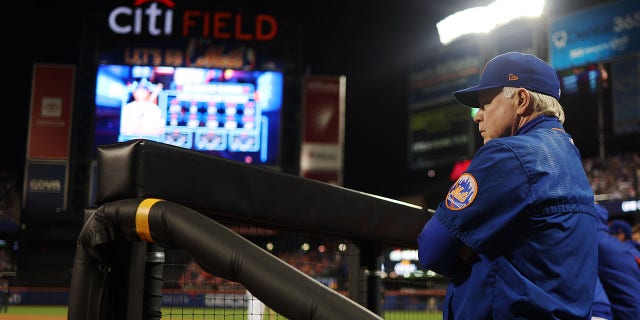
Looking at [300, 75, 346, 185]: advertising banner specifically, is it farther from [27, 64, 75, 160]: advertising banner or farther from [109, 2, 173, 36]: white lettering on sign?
[27, 64, 75, 160]: advertising banner

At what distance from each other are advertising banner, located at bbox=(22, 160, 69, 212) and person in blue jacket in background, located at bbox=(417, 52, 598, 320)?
25.4 meters

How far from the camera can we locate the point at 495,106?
7.70ft

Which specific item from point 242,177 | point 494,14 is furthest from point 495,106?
point 494,14

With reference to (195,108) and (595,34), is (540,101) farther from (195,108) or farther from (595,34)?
(595,34)

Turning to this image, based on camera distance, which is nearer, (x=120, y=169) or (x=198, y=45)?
(x=120, y=169)

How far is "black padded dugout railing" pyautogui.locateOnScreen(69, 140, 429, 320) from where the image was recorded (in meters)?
2.28

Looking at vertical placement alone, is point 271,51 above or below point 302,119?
above

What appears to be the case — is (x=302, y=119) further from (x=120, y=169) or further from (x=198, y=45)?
(x=120, y=169)

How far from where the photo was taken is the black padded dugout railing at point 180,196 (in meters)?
2.28

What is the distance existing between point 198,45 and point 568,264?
80.7 ft

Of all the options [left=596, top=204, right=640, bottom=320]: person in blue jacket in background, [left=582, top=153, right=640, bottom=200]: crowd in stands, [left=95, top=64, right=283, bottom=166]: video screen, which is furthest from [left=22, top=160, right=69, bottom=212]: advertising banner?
[left=596, top=204, right=640, bottom=320]: person in blue jacket in background

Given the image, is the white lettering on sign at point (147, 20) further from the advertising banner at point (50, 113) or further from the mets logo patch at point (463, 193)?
the mets logo patch at point (463, 193)

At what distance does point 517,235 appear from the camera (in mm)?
2021

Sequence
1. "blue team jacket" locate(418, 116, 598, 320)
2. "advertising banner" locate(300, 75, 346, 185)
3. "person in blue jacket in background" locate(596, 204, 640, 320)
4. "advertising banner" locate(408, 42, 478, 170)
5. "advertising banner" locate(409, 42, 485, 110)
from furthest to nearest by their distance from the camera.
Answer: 1. "advertising banner" locate(408, 42, 478, 170)
2. "advertising banner" locate(409, 42, 485, 110)
3. "advertising banner" locate(300, 75, 346, 185)
4. "person in blue jacket in background" locate(596, 204, 640, 320)
5. "blue team jacket" locate(418, 116, 598, 320)
